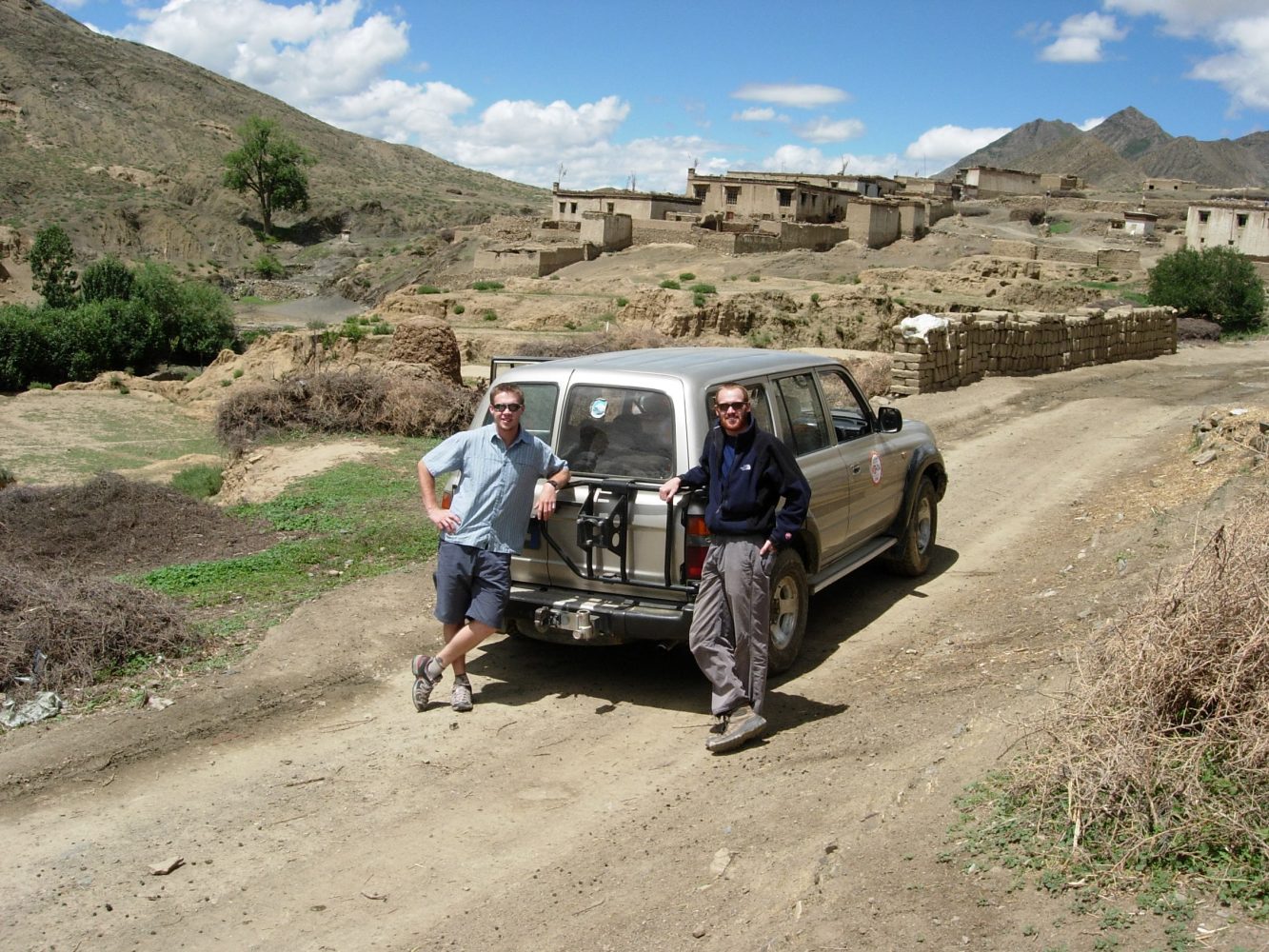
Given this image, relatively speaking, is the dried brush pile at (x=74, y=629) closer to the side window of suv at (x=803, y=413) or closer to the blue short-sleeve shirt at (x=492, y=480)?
the blue short-sleeve shirt at (x=492, y=480)

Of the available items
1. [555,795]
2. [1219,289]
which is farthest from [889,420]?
[1219,289]

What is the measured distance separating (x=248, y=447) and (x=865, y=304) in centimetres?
1887

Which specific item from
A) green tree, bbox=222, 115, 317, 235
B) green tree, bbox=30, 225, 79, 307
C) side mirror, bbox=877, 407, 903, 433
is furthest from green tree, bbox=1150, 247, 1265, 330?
green tree, bbox=222, 115, 317, 235

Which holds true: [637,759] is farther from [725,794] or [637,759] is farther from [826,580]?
[826,580]

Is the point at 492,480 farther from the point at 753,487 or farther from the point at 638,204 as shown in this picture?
the point at 638,204

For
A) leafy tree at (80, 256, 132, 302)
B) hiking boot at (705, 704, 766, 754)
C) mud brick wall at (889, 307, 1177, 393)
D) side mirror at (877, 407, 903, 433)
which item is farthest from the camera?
leafy tree at (80, 256, 132, 302)

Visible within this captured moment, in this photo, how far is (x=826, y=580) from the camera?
7.48m

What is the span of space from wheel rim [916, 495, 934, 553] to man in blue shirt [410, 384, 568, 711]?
3.76 meters

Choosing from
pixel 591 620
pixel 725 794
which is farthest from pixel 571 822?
pixel 591 620

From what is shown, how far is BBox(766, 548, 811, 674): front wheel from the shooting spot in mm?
6688

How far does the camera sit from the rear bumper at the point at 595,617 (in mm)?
6219

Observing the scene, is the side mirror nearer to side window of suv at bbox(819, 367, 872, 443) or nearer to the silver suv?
side window of suv at bbox(819, 367, 872, 443)

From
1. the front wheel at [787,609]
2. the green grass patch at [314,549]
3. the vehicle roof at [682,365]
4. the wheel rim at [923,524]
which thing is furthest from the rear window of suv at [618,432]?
the wheel rim at [923,524]

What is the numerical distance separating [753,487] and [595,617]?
1172 mm
